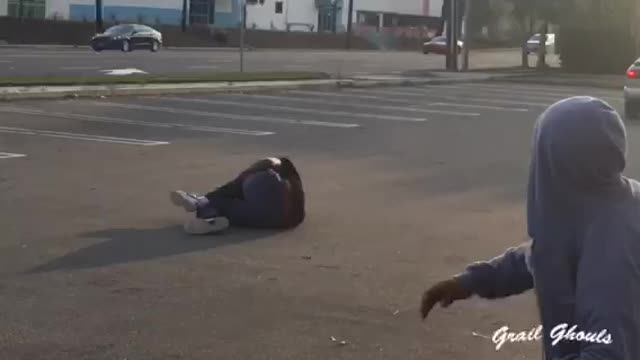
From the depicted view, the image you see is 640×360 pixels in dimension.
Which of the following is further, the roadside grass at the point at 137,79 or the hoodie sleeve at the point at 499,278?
the roadside grass at the point at 137,79

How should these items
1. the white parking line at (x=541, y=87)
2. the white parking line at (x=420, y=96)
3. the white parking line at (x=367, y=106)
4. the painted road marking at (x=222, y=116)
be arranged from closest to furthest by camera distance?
1. the painted road marking at (x=222, y=116)
2. the white parking line at (x=367, y=106)
3. the white parking line at (x=420, y=96)
4. the white parking line at (x=541, y=87)

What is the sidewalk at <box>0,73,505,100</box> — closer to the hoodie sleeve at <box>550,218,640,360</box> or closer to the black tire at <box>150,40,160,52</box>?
the hoodie sleeve at <box>550,218,640,360</box>

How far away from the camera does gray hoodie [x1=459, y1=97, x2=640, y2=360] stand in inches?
99.3

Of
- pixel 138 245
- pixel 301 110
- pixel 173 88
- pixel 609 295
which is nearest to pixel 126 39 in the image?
pixel 173 88

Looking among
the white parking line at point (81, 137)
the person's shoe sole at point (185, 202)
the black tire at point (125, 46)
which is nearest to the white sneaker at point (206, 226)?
the person's shoe sole at point (185, 202)

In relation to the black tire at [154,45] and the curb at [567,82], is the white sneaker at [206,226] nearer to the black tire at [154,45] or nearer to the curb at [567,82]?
the curb at [567,82]

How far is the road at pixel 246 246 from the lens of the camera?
5.88 meters

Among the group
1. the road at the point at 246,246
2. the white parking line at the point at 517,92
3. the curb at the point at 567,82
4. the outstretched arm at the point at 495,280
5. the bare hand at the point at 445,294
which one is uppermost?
the outstretched arm at the point at 495,280

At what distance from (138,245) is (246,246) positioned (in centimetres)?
79

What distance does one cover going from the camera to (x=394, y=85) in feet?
107

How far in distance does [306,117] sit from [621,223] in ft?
59.1

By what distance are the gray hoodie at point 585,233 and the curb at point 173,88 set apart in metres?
19.5

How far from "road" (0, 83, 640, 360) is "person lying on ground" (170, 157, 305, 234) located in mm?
144

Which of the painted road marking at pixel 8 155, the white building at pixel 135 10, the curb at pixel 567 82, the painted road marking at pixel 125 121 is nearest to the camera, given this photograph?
the painted road marking at pixel 8 155
